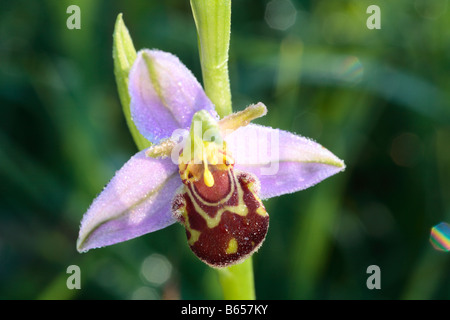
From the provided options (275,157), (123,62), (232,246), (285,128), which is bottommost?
(232,246)

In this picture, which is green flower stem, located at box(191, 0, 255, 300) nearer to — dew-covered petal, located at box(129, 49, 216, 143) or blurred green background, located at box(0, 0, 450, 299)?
dew-covered petal, located at box(129, 49, 216, 143)

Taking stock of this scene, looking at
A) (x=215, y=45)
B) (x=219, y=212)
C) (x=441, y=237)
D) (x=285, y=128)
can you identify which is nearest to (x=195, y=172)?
(x=219, y=212)

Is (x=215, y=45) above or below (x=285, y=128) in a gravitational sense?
above

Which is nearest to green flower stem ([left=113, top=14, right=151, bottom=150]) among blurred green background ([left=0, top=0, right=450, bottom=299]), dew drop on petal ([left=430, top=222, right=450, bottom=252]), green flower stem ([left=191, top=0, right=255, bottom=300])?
green flower stem ([left=191, top=0, right=255, bottom=300])

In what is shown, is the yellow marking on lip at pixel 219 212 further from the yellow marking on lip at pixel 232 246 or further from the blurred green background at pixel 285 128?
the blurred green background at pixel 285 128

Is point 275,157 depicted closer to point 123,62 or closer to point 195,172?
point 195,172
